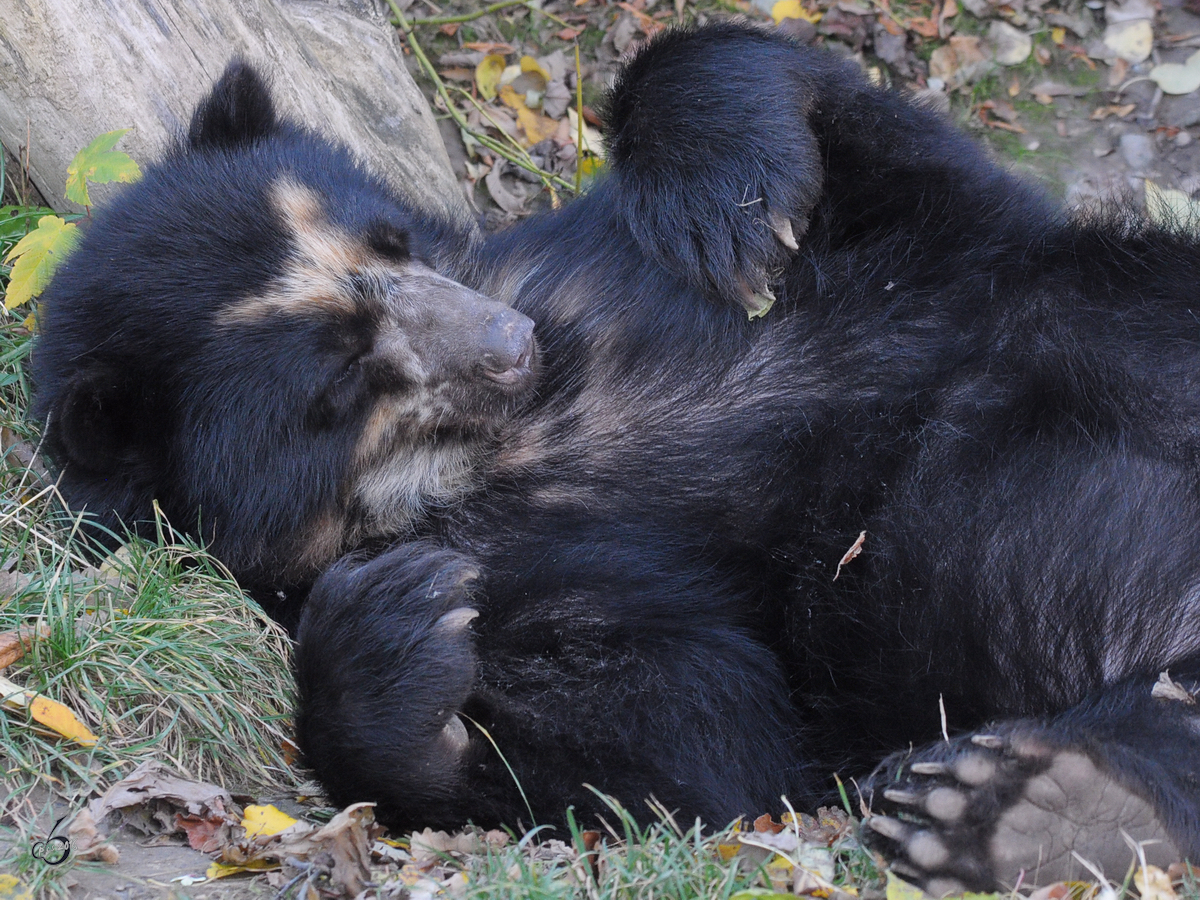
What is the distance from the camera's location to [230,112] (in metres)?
4.25

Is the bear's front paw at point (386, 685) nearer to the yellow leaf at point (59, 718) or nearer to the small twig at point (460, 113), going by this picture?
A: the yellow leaf at point (59, 718)

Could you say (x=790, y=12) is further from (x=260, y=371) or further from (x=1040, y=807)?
(x=1040, y=807)

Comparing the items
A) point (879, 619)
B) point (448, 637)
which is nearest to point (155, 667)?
point (448, 637)

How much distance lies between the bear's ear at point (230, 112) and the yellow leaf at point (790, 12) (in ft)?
13.8

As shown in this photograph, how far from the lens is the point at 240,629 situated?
12.7 feet

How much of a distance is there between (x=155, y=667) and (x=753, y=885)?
2040 millimetres

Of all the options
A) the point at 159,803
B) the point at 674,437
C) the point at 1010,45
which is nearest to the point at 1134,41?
the point at 1010,45

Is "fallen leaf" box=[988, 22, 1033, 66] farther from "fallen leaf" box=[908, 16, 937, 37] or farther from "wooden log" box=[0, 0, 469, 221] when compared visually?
"wooden log" box=[0, 0, 469, 221]

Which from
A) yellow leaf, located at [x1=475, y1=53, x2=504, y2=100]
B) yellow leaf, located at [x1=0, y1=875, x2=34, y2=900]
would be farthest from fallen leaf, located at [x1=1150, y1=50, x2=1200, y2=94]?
yellow leaf, located at [x1=0, y1=875, x2=34, y2=900]

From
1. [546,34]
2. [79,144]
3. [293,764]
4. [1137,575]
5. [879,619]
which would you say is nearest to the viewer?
[1137,575]

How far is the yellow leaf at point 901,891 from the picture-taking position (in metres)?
2.56

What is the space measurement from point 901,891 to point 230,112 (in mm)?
3469

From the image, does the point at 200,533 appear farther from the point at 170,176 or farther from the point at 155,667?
the point at 170,176

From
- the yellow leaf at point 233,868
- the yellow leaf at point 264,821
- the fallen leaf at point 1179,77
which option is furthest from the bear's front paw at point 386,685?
the fallen leaf at point 1179,77
